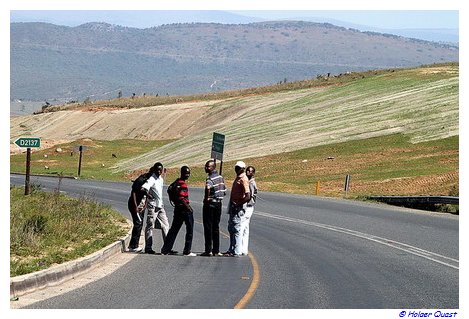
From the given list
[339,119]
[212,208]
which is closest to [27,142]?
[212,208]

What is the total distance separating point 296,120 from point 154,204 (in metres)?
55.1

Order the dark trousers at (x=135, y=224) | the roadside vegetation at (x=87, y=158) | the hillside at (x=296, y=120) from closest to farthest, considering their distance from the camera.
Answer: the dark trousers at (x=135, y=224)
the hillside at (x=296, y=120)
the roadside vegetation at (x=87, y=158)

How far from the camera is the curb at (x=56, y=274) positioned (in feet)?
48.2

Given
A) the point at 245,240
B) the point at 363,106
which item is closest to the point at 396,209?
the point at 245,240

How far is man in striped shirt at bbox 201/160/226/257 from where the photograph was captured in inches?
812

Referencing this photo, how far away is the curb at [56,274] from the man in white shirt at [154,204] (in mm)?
1185

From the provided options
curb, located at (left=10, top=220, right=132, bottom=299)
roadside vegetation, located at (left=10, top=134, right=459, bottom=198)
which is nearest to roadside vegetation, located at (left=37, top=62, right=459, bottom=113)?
roadside vegetation, located at (left=10, top=134, right=459, bottom=198)

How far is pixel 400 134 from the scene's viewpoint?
61.3m

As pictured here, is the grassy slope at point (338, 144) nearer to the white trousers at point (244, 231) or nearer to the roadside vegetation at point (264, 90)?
the roadside vegetation at point (264, 90)

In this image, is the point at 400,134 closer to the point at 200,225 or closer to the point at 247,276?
the point at 200,225

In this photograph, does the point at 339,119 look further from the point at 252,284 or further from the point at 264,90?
the point at 252,284

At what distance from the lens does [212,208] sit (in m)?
20.9

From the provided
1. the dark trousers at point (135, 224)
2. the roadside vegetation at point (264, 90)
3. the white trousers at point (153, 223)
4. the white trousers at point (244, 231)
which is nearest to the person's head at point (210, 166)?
the white trousers at point (244, 231)

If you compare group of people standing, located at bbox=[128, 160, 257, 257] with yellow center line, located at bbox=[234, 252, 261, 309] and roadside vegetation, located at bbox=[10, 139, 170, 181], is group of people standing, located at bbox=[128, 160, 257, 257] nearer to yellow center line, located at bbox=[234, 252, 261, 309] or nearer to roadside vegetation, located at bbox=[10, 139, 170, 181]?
yellow center line, located at bbox=[234, 252, 261, 309]
